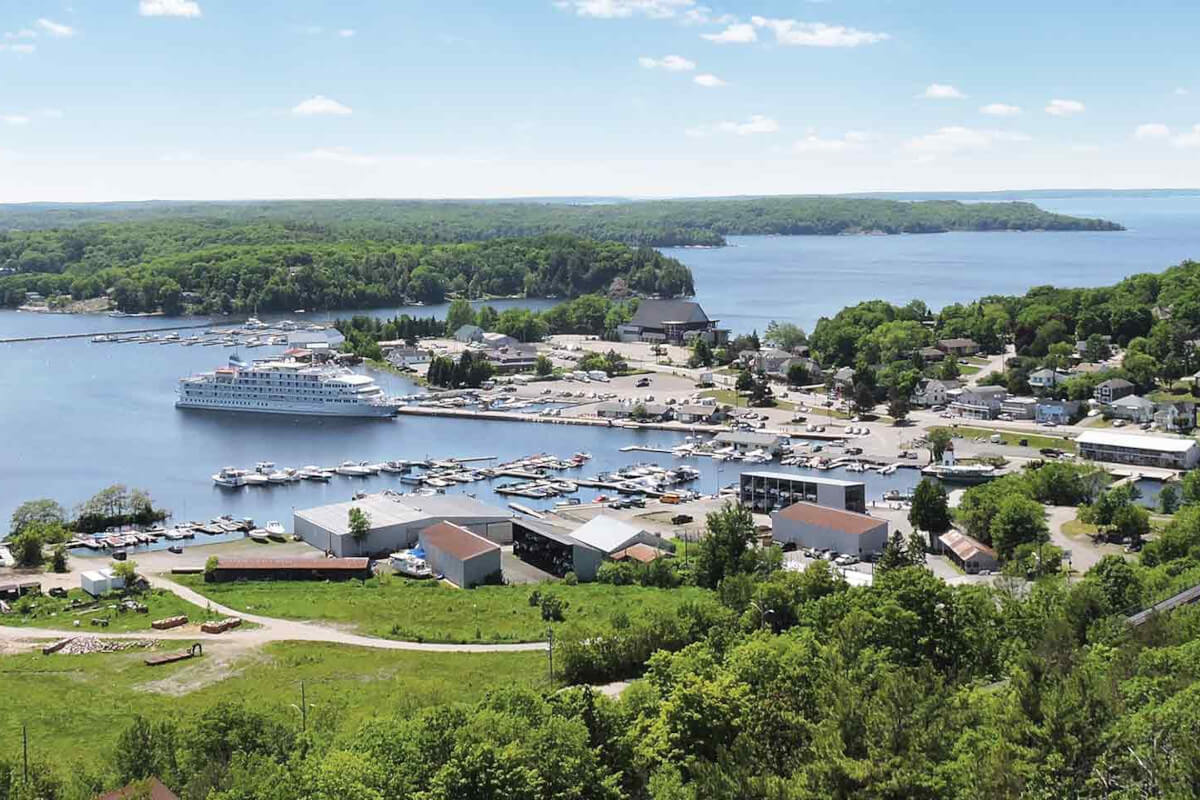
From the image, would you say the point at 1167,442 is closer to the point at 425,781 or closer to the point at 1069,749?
the point at 1069,749

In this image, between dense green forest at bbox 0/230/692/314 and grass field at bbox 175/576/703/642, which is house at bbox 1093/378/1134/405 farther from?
dense green forest at bbox 0/230/692/314

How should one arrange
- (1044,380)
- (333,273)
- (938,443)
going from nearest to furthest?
(938,443), (1044,380), (333,273)

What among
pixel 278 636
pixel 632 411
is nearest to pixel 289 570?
pixel 278 636

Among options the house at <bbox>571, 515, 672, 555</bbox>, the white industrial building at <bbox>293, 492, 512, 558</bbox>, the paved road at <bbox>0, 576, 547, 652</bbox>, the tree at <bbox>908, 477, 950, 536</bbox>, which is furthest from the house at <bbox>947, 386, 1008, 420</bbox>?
the paved road at <bbox>0, 576, 547, 652</bbox>

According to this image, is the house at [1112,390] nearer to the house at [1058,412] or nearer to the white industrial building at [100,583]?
the house at [1058,412]

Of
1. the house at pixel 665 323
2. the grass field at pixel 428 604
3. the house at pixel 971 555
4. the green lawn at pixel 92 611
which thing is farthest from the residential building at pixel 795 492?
the house at pixel 665 323

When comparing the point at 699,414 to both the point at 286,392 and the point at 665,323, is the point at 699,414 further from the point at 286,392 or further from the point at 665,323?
the point at 665,323
